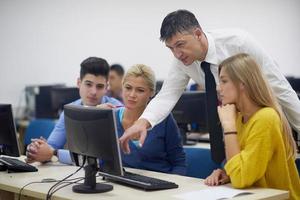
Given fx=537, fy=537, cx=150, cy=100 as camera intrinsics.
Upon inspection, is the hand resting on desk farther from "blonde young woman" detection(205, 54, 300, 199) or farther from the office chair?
the office chair

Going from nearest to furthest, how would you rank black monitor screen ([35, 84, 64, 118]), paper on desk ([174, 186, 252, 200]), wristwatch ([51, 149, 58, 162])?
paper on desk ([174, 186, 252, 200])
wristwatch ([51, 149, 58, 162])
black monitor screen ([35, 84, 64, 118])

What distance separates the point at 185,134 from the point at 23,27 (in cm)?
310

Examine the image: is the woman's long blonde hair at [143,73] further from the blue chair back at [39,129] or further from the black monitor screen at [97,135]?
the blue chair back at [39,129]

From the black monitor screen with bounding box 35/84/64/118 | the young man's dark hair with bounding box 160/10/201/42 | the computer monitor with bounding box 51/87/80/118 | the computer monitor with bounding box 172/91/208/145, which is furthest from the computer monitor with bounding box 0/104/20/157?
the black monitor screen with bounding box 35/84/64/118

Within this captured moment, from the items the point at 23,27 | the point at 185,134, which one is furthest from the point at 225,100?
the point at 23,27

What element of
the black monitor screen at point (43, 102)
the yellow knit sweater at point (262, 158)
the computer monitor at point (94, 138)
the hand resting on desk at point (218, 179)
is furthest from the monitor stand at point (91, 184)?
the black monitor screen at point (43, 102)

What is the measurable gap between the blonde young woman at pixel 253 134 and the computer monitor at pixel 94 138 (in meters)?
0.48

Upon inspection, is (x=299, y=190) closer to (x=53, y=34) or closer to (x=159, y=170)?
(x=159, y=170)

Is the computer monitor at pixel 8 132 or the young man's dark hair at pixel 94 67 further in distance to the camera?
the young man's dark hair at pixel 94 67

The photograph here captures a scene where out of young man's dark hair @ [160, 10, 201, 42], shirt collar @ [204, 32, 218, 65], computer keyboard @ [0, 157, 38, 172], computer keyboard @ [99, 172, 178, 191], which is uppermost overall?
young man's dark hair @ [160, 10, 201, 42]

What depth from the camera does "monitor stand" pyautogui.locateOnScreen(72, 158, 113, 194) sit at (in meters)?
2.43

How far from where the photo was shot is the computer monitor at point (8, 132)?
3.02 m

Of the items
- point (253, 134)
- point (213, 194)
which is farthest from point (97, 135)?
point (253, 134)

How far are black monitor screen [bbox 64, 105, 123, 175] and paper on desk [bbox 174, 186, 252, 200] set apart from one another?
0.32 meters
